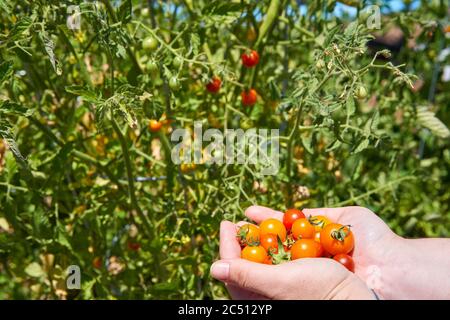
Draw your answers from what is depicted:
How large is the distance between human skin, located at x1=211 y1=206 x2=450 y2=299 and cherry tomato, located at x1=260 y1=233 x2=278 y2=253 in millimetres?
72

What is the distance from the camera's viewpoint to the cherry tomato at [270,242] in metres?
1.41

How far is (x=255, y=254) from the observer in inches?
53.1

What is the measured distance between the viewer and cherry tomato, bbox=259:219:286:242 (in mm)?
1465

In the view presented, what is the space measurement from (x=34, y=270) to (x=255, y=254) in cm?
92

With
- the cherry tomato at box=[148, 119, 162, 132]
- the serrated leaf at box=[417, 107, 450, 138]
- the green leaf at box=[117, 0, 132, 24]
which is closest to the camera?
the green leaf at box=[117, 0, 132, 24]

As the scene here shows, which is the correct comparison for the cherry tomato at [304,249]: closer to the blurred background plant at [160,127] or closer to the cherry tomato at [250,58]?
the blurred background plant at [160,127]

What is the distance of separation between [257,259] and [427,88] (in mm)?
2077

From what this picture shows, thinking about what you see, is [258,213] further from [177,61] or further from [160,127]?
[177,61]

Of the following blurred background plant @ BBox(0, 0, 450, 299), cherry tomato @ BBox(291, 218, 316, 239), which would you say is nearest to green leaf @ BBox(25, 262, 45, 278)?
blurred background plant @ BBox(0, 0, 450, 299)

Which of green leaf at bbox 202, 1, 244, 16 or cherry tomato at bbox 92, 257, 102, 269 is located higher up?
green leaf at bbox 202, 1, 244, 16

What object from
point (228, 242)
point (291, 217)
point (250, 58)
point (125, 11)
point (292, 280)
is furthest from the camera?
point (250, 58)

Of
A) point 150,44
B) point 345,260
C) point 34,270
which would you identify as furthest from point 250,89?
point 34,270

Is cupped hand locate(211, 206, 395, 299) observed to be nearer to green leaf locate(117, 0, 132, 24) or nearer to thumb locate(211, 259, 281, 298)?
thumb locate(211, 259, 281, 298)

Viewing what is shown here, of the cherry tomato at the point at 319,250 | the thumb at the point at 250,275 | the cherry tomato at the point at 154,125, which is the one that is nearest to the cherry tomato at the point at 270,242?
the cherry tomato at the point at 319,250
